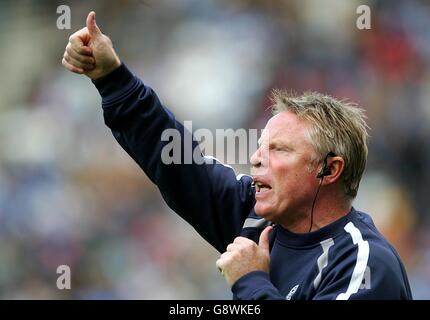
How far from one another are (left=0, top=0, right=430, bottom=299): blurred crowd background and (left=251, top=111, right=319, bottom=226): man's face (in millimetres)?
2763

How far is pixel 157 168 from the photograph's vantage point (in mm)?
2453

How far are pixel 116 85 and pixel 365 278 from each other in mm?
904

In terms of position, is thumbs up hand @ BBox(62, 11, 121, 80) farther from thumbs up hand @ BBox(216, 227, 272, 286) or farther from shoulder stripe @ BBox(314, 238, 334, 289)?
shoulder stripe @ BBox(314, 238, 334, 289)

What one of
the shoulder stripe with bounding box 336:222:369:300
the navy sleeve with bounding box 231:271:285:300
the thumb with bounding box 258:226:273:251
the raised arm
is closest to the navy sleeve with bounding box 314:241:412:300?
the shoulder stripe with bounding box 336:222:369:300

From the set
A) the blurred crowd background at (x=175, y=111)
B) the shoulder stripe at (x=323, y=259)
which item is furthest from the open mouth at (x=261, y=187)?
the blurred crowd background at (x=175, y=111)

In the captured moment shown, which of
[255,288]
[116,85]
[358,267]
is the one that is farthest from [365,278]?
[116,85]

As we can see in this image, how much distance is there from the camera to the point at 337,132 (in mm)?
2404

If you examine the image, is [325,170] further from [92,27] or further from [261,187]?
[92,27]

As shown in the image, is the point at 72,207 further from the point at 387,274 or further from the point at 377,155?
the point at 387,274

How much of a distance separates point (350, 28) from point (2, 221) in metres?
2.77

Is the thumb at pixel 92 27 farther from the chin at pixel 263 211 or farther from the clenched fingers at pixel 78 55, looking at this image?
the chin at pixel 263 211

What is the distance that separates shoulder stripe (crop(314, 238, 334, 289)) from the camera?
220cm

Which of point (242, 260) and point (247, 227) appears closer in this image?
point (242, 260)

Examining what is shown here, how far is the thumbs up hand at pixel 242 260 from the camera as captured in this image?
2.21 metres
